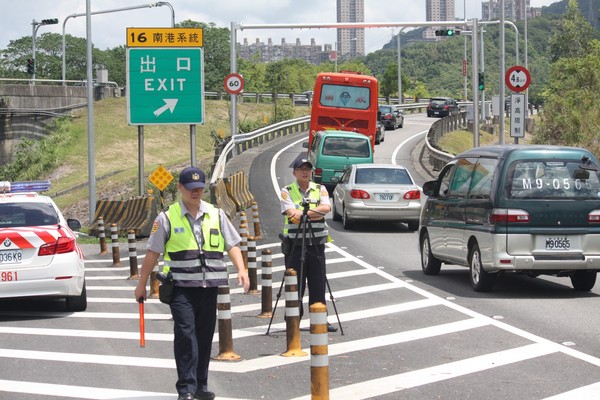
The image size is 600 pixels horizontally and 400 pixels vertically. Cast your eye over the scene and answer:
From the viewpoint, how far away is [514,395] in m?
8.93

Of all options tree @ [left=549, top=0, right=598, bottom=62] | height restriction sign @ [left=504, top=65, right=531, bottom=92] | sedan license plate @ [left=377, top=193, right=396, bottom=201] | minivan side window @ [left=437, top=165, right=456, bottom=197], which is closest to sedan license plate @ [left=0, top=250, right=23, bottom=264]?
minivan side window @ [left=437, top=165, right=456, bottom=197]

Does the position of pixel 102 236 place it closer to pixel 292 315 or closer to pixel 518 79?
pixel 518 79

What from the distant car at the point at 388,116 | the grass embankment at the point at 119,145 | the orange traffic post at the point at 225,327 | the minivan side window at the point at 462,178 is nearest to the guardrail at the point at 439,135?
the distant car at the point at 388,116

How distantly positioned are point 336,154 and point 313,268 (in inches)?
933

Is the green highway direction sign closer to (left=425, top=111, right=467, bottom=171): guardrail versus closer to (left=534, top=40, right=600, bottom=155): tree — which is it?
(left=425, top=111, right=467, bottom=171): guardrail

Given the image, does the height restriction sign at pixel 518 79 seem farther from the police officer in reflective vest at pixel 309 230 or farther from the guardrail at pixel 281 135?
the police officer in reflective vest at pixel 309 230

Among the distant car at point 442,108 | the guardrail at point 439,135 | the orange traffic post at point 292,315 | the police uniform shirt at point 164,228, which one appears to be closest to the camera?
the police uniform shirt at point 164,228

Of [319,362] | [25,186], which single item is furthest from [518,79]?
[319,362]

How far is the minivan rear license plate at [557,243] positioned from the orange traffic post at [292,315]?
492 cm

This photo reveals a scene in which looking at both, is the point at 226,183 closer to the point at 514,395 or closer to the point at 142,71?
the point at 142,71

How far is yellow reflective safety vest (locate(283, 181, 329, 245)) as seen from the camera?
1234 cm

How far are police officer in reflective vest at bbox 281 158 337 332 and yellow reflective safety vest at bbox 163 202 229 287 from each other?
356 cm

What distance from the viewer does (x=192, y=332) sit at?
8.53 meters

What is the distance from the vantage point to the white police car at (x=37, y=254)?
1387cm
